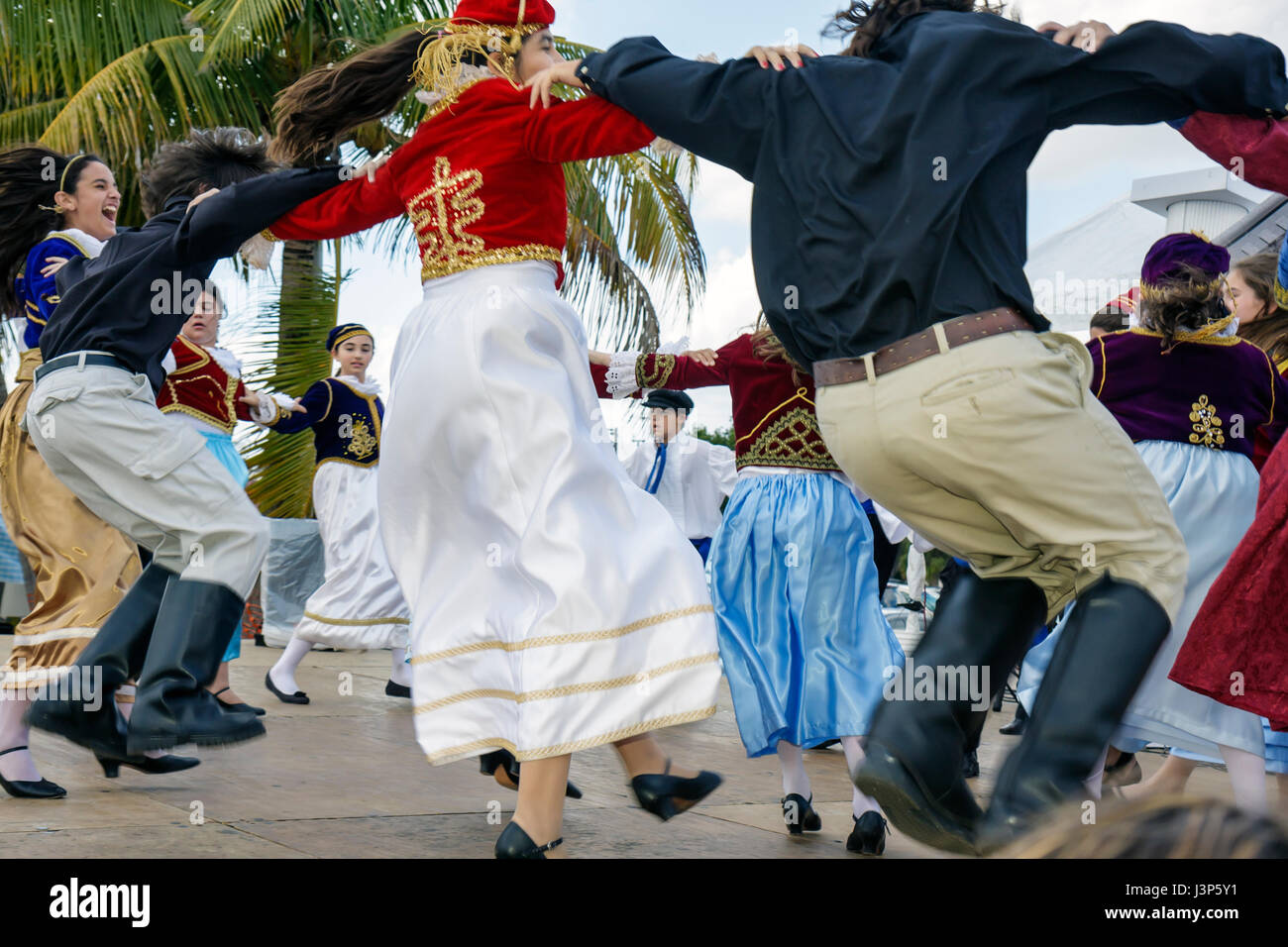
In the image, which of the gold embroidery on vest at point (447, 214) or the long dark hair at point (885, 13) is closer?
the long dark hair at point (885, 13)

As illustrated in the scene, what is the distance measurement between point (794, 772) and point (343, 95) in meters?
2.25

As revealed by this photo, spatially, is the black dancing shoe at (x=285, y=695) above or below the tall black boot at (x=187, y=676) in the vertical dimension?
below

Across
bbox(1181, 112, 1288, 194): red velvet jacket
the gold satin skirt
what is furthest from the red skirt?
the gold satin skirt

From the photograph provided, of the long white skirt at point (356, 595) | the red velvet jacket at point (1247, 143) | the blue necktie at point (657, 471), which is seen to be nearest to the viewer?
the red velvet jacket at point (1247, 143)

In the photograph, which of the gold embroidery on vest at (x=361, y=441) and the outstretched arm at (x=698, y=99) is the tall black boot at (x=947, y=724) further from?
the gold embroidery on vest at (x=361, y=441)

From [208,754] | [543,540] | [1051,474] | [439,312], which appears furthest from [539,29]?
[208,754]

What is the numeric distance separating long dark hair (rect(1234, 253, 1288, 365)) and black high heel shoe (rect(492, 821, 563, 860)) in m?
3.56

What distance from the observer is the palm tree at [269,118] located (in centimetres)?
1154

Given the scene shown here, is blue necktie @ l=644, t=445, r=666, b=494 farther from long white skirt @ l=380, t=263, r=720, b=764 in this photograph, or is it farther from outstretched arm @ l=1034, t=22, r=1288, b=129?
outstretched arm @ l=1034, t=22, r=1288, b=129

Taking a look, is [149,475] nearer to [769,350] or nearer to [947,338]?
[769,350]

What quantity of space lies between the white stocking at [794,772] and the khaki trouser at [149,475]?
1.54 metres

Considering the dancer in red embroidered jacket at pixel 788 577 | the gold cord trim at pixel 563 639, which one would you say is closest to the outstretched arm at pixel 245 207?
the dancer in red embroidered jacket at pixel 788 577

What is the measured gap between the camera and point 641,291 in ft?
42.2

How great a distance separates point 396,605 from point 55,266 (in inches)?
118
